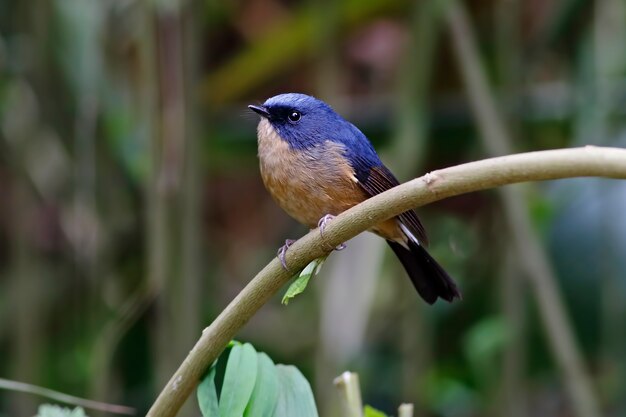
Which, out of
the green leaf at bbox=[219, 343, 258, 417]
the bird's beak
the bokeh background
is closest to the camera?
the green leaf at bbox=[219, 343, 258, 417]

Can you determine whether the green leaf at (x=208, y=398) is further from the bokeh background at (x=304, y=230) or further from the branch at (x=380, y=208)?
the bokeh background at (x=304, y=230)

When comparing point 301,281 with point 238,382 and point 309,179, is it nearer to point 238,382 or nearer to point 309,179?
point 238,382

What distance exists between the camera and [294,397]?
1.21 metres

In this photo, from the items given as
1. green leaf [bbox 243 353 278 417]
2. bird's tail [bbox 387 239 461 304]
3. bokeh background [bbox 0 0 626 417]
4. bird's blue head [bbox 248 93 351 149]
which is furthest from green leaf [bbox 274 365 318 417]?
bokeh background [bbox 0 0 626 417]

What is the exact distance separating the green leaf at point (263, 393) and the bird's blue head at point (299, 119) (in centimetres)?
107

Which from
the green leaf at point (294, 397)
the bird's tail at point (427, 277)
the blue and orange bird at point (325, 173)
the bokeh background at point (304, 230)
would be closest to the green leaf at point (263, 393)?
the green leaf at point (294, 397)

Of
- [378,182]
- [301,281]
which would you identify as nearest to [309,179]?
[378,182]

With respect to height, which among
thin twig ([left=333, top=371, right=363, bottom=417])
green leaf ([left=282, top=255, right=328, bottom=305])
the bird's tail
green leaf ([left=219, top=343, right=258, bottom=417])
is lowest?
the bird's tail

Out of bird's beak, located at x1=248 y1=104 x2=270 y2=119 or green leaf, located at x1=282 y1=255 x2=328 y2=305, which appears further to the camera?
bird's beak, located at x1=248 y1=104 x2=270 y2=119

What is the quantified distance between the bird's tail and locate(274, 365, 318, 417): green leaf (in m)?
0.95

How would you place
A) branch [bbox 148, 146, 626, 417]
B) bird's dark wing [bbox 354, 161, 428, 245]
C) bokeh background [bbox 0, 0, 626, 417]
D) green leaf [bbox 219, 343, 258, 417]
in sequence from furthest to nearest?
bokeh background [bbox 0, 0, 626, 417], bird's dark wing [bbox 354, 161, 428, 245], green leaf [bbox 219, 343, 258, 417], branch [bbox 148, 146, 626, 417]

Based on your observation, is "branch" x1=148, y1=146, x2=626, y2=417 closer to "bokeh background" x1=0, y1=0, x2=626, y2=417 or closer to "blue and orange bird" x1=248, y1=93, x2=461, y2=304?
"blue and orange bird" x1=248, y1=93, x2=461, y2=304

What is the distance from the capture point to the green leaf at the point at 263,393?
1.19 meters

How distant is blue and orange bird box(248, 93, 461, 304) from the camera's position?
7.04 ft
